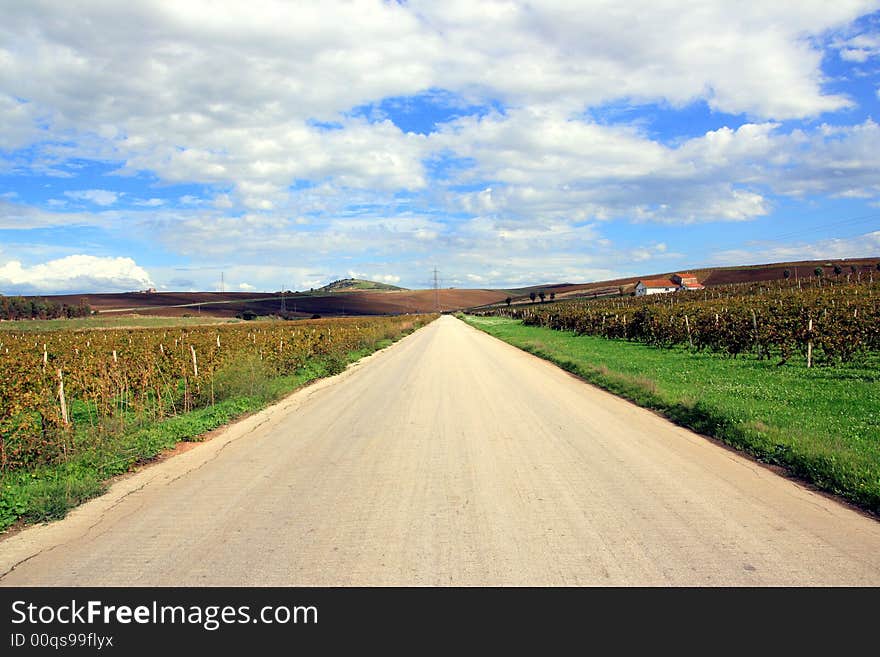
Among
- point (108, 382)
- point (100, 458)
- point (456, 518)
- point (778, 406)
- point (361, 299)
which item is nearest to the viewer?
point (456, 518)

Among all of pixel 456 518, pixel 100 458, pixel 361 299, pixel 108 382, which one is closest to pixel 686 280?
pixel 361 299

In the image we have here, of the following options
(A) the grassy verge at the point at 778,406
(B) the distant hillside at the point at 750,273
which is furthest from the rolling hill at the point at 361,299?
(A) the grassy verge at the point at 778,406

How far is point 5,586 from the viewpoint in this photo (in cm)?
428

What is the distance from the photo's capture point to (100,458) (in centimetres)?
813

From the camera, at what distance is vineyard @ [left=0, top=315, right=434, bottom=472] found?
8422 mm

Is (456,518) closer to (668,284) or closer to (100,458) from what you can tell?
(100,458)

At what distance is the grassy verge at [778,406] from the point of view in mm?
7060

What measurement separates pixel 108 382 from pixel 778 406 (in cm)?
1194

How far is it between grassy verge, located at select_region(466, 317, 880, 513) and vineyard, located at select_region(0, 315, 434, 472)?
9.57 metres
